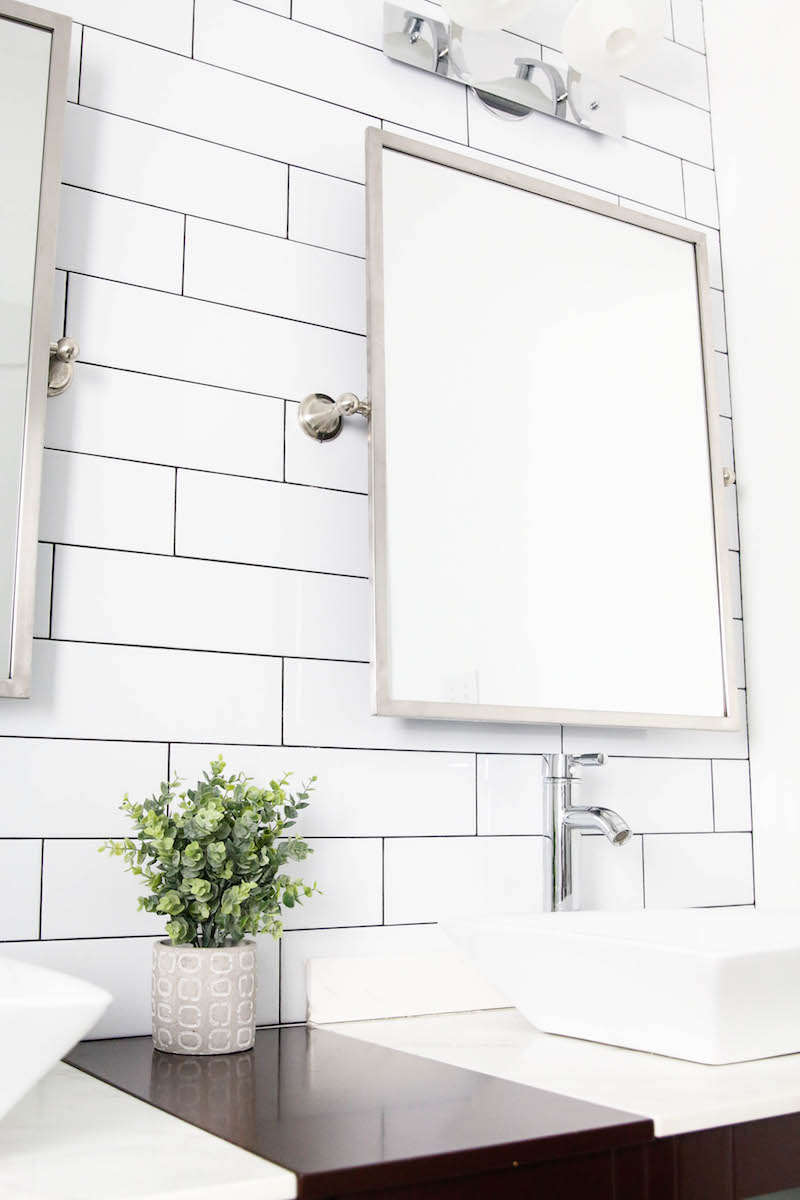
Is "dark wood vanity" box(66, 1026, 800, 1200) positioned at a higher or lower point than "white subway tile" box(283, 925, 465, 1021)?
lower

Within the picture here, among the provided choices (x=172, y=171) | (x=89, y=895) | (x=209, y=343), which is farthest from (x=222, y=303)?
(x=89, y=895)

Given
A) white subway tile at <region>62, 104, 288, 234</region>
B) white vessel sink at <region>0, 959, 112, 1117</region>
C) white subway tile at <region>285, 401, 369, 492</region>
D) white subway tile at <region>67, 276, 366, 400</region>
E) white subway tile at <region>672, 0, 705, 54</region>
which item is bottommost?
white vessel sink at <region>0, 959, 112, 1117</region>

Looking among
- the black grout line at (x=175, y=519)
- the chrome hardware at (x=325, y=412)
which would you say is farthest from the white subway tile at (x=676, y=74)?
the black grout line at (x=175, y=519)

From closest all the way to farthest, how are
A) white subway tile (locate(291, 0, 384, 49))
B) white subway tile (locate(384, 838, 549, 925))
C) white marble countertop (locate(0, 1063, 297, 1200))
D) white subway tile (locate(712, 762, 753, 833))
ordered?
white marble countertop (locate(0, 1063, 297, 1200)) < white subway tile (locate(384, 838, 549, 925)) < white subway tile (locate(291, 0, 384, 49)) < white subway tile (locate(712, 762, 753, 833))

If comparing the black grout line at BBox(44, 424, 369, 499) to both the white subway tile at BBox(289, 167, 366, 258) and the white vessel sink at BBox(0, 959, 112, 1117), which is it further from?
the white vessel sink at BBox(0, 959, 112, 1117)

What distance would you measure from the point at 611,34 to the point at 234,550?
86cm

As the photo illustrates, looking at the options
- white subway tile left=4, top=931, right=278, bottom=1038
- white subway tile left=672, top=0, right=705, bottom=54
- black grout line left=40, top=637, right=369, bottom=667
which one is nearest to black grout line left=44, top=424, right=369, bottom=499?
black grout line left=40, top=637, right=369, bottom=667

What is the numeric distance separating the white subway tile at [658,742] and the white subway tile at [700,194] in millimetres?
789

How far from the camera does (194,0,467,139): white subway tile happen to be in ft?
4.72

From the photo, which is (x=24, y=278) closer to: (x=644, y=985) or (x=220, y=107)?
(x=220, y=107)

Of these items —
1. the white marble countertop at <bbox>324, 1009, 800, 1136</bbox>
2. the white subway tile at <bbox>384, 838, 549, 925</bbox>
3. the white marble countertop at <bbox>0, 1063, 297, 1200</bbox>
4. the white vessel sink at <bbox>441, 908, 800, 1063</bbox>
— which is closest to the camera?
the white marble countertop at <bbox>0, 1063, 297, 1200</bbox>

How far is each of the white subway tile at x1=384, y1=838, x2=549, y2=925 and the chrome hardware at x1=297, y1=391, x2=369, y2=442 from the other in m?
0.51

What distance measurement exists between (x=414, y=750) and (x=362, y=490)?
338 mm

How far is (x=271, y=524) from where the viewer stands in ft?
4.47
